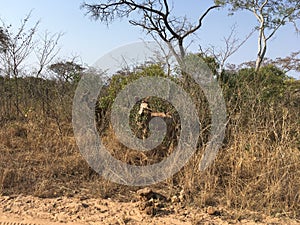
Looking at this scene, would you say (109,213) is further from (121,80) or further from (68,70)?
(68,70)

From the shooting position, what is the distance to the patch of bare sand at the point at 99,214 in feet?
7.07

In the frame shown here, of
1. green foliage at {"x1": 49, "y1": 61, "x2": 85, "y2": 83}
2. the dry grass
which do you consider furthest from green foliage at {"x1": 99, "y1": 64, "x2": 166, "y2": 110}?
the dry grass

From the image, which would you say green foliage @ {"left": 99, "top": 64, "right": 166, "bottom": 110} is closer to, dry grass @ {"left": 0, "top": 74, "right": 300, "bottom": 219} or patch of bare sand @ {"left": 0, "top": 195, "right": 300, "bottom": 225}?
dry grass @ {"left": 0, "top": 74, "right": 300, "bottom": 219}

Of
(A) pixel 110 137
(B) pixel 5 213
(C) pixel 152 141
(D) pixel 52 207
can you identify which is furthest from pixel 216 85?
(B) pixel 5 213

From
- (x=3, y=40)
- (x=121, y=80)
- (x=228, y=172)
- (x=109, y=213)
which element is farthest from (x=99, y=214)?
(x=3, y=40)

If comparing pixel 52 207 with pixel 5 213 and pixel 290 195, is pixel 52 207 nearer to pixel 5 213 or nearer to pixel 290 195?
pixel 5 213

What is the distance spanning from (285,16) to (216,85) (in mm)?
8500

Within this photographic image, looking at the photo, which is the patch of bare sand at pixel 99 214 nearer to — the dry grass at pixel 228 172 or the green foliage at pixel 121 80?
the dry grass at pixel 228 172

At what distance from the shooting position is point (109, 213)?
90.3 inches

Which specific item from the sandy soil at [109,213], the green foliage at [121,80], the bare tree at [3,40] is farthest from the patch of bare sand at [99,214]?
the bare tree at [3,40]

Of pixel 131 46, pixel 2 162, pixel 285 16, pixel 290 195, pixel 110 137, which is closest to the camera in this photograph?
pixel 290 195

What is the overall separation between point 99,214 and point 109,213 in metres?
0.08

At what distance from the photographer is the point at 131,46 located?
495 centimetres

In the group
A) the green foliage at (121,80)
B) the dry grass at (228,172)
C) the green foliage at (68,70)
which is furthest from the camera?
the green foliage at (68,70)
